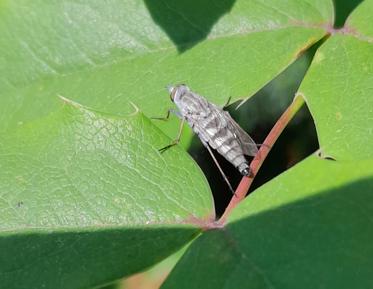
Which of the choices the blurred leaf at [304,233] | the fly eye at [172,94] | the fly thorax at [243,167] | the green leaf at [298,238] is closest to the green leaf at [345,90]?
the blurred leaf at [304,233]

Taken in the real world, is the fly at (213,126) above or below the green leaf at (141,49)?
below

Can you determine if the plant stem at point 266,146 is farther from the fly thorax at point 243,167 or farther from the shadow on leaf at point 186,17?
the shadow on leaf at point 186,17

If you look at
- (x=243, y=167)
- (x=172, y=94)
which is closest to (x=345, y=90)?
(x=243, y=167)

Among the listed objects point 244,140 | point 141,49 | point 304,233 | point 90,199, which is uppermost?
point 141,49

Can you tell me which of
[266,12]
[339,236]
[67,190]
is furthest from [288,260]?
[266,12]

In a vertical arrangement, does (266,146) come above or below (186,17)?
below

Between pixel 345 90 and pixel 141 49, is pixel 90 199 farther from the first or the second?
pixel 345 90

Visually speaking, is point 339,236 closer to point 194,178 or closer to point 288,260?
point 288,260

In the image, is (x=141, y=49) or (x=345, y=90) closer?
(x=345, y=90)
